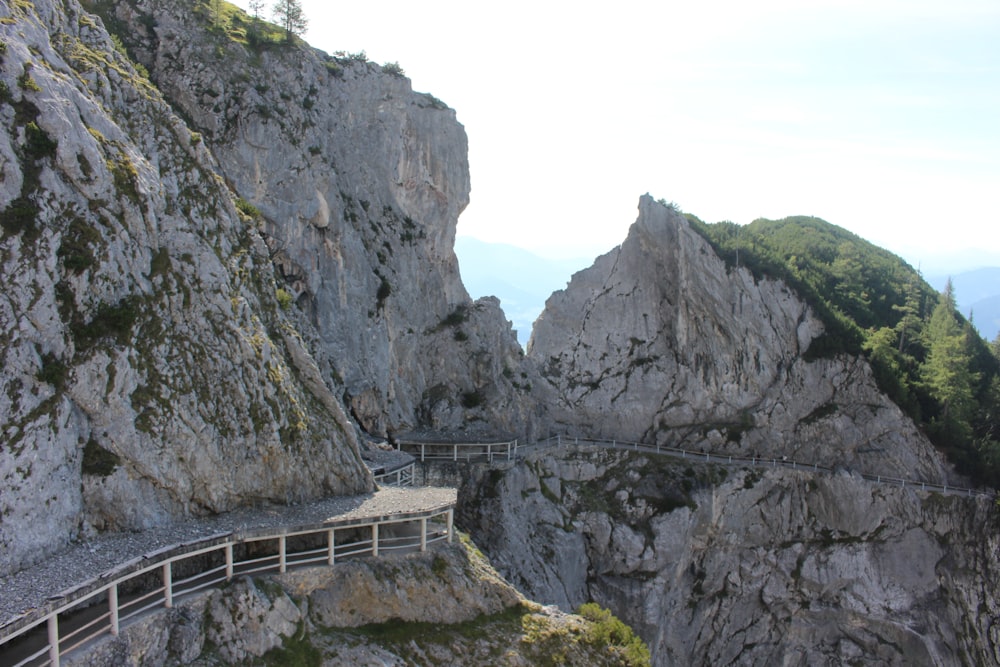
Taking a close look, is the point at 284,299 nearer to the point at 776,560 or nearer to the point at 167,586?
the point at 167,586

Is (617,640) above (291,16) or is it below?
below

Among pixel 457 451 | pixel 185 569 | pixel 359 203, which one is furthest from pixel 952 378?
pixel 185 569

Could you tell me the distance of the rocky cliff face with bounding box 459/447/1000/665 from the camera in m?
50.7

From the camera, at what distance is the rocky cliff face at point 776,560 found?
5066 centimetres

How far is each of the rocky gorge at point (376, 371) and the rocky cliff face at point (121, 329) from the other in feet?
0.32

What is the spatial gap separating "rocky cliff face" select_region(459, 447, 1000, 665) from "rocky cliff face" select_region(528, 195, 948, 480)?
373 centimetres

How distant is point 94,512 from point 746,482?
44.4 metres

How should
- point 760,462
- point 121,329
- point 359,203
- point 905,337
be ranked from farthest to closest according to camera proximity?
point 905,337, point 760,462, point 359,203, point 121,329

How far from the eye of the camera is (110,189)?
26.7m

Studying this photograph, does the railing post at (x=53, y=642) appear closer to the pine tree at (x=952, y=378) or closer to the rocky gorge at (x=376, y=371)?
the rocky gorge at (x=376, y=371)

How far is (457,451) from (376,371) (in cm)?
707

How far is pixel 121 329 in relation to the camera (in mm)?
25656

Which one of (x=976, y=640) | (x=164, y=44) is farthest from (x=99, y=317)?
(x=976, y=640)

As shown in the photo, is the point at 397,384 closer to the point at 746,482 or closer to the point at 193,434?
the point at 193,434
